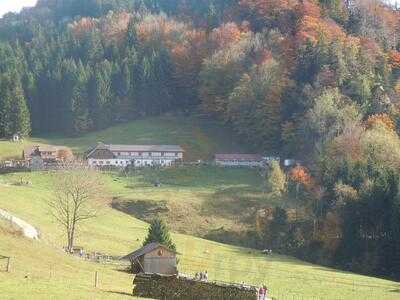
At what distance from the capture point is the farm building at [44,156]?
309 ft

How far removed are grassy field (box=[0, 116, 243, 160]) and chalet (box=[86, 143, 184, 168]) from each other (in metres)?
3.31

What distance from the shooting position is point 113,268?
148 ft

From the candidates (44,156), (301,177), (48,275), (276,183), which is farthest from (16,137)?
(48,275)

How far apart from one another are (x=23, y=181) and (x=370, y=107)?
53.8m

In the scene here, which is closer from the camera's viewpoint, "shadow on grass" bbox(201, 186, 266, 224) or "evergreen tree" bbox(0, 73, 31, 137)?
"shadow on grass" bbox(201, 186, 266, 224)

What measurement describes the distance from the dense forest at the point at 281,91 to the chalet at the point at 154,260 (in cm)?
2622

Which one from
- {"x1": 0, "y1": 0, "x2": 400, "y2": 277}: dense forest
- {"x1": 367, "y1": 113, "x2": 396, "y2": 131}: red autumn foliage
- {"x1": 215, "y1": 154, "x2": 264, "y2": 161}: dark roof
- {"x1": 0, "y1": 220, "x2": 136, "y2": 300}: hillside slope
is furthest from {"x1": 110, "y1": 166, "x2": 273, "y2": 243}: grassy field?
{"x1": 0, "y1": 220, "x2": 136, "y2": 300}: hillside slope

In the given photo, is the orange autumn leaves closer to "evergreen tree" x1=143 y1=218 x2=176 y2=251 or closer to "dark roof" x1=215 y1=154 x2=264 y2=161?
"dark roof" x1=215 y1=154 x2=264 y2=161

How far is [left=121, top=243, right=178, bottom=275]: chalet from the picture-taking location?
148ft

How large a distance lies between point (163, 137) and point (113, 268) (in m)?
67.8

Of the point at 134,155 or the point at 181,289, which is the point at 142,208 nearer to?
the point at 134,155

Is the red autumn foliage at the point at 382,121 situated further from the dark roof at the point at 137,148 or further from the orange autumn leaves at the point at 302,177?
the dark roof at the point at 137,148

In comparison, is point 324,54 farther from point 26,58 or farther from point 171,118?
point 26,58

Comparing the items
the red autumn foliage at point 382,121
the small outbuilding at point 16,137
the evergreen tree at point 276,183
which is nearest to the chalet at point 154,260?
the evergreen tree at point 276,183
